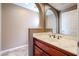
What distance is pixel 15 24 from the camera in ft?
12.1

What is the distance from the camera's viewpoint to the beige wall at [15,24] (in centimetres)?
329

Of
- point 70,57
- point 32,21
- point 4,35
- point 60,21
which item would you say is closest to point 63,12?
point 60,21

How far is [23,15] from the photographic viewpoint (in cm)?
376

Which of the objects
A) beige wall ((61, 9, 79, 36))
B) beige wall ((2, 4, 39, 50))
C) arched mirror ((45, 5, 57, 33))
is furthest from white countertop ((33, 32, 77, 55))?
beige wall ((2, 4, 39, 50))

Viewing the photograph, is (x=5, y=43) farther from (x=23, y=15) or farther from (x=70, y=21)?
(x=70, y=21)

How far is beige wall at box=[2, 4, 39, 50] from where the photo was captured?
329 centimetres

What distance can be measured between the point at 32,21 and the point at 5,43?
1.08m

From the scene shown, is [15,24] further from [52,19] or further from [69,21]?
[69,21]

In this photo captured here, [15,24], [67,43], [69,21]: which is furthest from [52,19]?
[15,24]

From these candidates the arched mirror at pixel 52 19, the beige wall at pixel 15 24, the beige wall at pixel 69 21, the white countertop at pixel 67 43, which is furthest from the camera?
the beige wall at pixel 15 24

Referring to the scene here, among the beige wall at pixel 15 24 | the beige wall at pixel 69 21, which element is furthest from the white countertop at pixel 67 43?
the beige wall at pixel 15 24

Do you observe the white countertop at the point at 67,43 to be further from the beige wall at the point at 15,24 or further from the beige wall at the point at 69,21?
the beige wall at the point at 15,24

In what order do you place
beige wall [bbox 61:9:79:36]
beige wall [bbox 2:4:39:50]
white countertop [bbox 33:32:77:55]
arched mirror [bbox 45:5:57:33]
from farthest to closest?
beige wall [bbox 2:4:39:50]
arched mirror [bbox 45:5:57:33]
beige wall [bbox 61:9:79:36]
white countertop [bbox 33:32:77:55]

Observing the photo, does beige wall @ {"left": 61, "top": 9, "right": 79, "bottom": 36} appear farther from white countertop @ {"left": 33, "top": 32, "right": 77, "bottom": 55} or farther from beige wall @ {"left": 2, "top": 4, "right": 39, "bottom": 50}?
beige wall @ {"left": 2, "top": 4, "right": 39, "bottom": 50}
